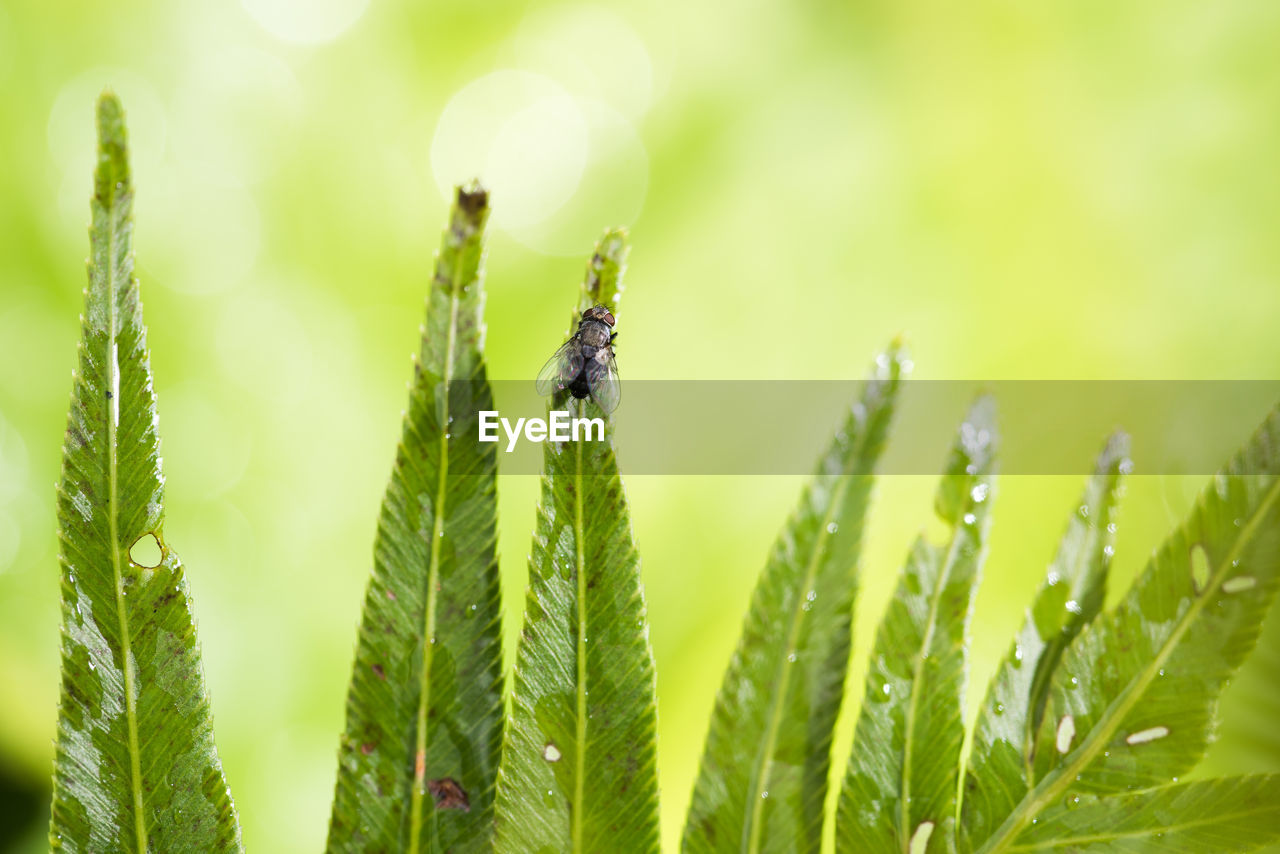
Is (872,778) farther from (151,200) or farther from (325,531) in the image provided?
(151,200)

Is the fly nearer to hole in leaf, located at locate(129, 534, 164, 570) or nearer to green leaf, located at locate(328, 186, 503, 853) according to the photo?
green leaf, located at locate(328, 186, 503, 853)

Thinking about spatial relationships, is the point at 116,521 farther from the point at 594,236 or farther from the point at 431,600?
the point at 594,236

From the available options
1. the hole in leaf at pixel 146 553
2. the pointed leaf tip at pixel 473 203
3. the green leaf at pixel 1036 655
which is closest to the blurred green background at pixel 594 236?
the hole in leaf at pixel 146 553

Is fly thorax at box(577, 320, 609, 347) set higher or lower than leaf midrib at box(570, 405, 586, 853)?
higher

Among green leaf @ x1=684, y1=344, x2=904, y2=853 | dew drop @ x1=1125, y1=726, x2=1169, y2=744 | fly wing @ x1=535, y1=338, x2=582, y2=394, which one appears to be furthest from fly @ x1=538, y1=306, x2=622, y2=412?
dew drop @ x1=1125, y1=726, x2=1169, y2=744

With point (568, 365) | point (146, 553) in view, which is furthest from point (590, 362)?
point (146, 553)
